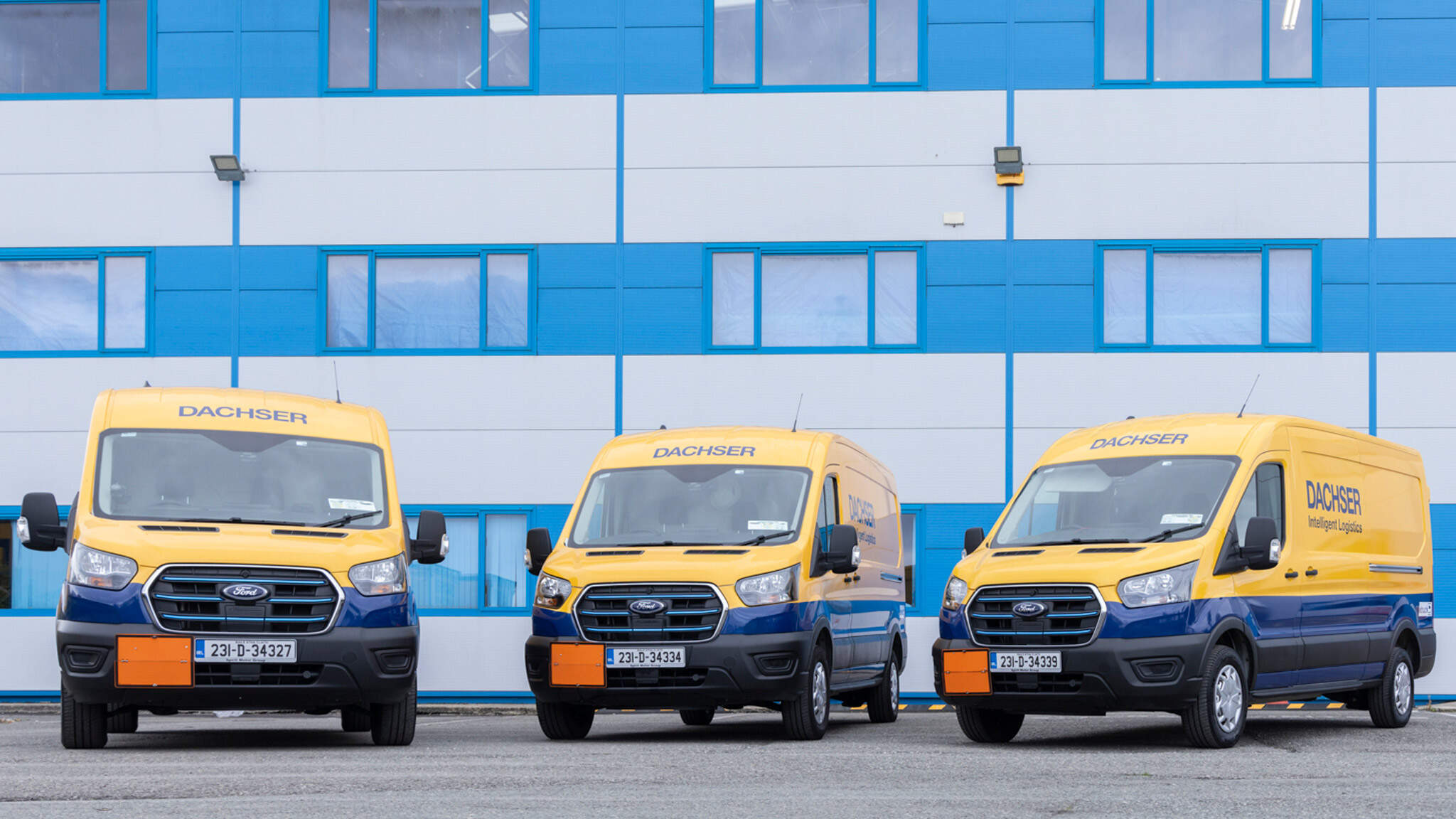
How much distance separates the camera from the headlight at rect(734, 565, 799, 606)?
1277cm

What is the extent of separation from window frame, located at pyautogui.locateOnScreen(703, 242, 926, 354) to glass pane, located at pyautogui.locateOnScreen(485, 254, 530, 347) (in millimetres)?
2116

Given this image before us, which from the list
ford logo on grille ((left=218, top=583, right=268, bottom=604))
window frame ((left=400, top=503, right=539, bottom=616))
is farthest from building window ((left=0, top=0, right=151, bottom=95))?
ford logo on grille ((left=218, top=583, right=268, bottom=604))

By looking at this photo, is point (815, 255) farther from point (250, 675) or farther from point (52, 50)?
point (250, 675)

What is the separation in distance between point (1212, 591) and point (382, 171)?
1216 cm

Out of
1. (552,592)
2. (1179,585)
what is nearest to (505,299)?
(552,592)

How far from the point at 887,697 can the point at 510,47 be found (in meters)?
9.41

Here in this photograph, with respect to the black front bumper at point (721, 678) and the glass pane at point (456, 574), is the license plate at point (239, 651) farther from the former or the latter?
the glass pane at point (456, 574)

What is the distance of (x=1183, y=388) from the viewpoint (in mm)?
20547

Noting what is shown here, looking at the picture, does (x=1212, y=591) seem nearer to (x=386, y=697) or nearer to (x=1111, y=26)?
(x=386, y=697)

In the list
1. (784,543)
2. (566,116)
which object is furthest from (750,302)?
(784,543)

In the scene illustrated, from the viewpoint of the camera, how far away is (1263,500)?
13.2 m

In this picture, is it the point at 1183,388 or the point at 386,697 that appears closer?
the point at 386,697

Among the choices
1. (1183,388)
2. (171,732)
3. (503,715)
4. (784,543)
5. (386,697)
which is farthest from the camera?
(1183,388)

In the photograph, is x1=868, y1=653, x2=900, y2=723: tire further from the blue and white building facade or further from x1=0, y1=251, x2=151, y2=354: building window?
x1=0, y1=251, x2=151, y2=354: building window
